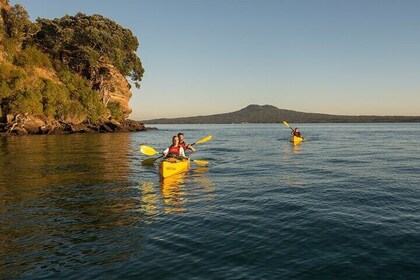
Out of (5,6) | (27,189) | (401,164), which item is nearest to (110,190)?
(27,189)

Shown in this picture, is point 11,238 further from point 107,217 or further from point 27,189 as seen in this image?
point 27,189

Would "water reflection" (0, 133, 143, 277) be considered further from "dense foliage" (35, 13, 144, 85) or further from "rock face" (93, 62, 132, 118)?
"rock face" (93, 62, 132, 118)

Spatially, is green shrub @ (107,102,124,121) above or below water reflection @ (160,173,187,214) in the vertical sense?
above

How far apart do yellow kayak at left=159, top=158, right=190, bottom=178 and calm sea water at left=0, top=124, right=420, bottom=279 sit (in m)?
0.65

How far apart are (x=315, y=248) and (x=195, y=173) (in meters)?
11.4

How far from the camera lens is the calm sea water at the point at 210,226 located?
6367 mm

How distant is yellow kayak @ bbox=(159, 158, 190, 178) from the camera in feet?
53.8

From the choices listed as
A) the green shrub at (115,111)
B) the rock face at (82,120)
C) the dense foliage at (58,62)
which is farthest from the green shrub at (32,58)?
the green shrub at (115,111)

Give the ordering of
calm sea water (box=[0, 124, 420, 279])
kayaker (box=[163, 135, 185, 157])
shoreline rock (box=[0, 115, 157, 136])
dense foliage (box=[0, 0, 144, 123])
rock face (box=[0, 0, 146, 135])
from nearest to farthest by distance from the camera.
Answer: calm sea water (box=[0, 124, 420, 279])
kayaker (box=[163, 135, 185, 157])
shoreline rock (box=[0, 115, 157, 136])
rock face (box=[0, 0, 146, 135])
dense foliage (box=[0, 0, 144, 123])

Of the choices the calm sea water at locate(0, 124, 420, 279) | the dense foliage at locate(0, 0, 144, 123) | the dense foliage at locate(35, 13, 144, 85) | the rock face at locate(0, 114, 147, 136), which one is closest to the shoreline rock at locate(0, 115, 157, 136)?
the rock face at locate(0, 114, 147, 136)

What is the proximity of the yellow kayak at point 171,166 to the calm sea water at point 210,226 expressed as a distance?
0.65 meters

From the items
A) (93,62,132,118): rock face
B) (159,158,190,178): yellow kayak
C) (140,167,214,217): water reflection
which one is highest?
(93,62,132,118): rock face

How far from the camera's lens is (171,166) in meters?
16.8

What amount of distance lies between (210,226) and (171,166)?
8248 mm
